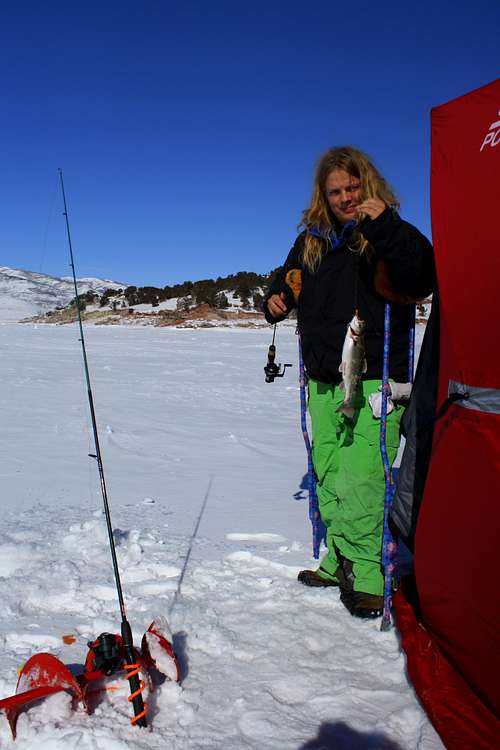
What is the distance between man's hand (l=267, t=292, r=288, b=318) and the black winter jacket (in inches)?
5.9

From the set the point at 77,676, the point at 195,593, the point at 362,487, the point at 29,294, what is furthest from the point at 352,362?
the point at 29,294

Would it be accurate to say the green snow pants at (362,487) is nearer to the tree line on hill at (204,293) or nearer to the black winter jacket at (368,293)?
the black winter jacket at (368,293)

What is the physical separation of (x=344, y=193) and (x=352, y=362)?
0.97 meters

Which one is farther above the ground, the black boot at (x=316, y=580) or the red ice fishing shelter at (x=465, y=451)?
the red ice fishing shelter at (x=465, y=451)

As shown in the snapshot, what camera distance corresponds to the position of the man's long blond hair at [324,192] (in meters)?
3.22

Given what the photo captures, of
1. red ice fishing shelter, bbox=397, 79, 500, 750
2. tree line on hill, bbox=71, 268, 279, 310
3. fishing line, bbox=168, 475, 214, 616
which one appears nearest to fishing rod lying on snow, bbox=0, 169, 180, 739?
fishing line, bbox=168, 475, 214, 616

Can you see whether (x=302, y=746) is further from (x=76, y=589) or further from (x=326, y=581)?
(x=76, y=589)

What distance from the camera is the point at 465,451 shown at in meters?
2.23

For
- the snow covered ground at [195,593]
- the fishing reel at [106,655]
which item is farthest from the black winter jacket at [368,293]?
the fishing reel at [106,655]

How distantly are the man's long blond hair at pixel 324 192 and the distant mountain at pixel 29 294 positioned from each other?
46852 mm

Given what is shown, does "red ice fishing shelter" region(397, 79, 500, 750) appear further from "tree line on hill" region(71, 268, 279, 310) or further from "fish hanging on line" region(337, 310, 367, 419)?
"tree line on hill" region(71, 268, 279, 310)

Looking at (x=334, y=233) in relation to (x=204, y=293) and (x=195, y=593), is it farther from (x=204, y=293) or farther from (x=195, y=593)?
(x=204, y=293)

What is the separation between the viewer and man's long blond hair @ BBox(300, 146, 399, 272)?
322 centimetres

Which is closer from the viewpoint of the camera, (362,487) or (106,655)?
(106,655)
